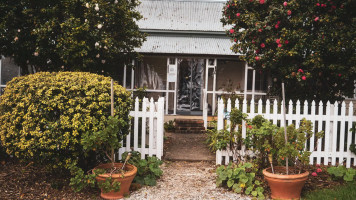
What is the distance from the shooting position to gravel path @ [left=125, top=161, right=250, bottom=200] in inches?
199

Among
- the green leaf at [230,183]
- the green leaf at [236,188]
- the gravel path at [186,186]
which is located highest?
the green leaf at [230,183]

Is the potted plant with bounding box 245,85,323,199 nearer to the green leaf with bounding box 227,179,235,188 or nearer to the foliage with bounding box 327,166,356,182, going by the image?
the green leaf with bounding box 227,179,235,188

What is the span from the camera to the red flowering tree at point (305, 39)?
22.5 ft

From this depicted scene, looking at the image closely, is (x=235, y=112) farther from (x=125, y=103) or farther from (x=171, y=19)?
(x=171, y=19)

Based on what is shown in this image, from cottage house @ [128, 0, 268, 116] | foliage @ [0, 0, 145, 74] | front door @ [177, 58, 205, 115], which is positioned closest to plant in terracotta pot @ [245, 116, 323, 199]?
foliage @ [0, 0, 145, 74]

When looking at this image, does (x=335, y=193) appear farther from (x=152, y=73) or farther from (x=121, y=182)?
(x=152, y=73)

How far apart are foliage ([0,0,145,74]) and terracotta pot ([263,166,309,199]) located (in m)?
5.33

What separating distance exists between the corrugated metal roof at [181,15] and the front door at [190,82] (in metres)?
1.67

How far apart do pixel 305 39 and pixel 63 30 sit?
18.6 feet

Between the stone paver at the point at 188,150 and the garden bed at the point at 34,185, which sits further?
the stone paver at the point at 188,150

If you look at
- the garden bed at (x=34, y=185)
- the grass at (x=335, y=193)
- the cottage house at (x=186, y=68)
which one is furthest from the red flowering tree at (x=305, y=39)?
the cottage house at (x=186, y=68)

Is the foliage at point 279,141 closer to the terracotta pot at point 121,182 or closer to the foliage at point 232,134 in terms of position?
the foliage at point 232,134

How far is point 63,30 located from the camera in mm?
7988

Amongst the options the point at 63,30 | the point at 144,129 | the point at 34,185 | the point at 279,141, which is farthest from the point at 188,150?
the point at 63,30
